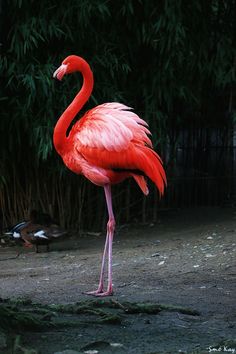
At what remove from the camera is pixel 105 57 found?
866 cm

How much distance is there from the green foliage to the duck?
68cm

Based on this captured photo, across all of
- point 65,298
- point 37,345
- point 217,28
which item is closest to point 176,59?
point 217,28

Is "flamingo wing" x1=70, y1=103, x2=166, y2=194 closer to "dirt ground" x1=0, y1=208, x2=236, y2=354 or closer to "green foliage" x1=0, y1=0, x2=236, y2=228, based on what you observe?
"dirt ground" x1=0, y1=208, x2=236, y2=354

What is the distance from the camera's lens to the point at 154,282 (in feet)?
20.6

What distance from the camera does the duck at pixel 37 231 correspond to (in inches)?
349

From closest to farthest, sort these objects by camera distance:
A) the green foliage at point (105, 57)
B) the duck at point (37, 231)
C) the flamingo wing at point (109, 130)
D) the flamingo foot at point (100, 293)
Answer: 1. the flamingo foot at point (100, 293)
2. the flamingo wing at point (109, 130)
3. the green foliage at point (105, 57)
4. the duck at point (37, 231)

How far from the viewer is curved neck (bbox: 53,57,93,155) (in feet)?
20.1

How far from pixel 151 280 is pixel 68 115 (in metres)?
1.68

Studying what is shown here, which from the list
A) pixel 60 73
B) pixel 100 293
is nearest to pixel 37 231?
pixel 60 73

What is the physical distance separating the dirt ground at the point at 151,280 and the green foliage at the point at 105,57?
4.30 feet

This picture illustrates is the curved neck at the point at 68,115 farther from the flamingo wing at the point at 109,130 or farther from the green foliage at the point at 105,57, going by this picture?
the green foliage at the point at 105,57

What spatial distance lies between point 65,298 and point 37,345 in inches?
68.9

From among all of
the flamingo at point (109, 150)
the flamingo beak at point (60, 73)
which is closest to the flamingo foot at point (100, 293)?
the flamingo at point (109, 150)

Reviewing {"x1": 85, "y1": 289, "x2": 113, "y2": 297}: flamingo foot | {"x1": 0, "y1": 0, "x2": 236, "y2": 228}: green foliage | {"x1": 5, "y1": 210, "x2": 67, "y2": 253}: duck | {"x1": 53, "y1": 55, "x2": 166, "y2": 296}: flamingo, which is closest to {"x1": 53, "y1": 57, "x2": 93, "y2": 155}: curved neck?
{"x1": 53, "y1": 55, "x2": 166, "y2": 296}: flamingo
